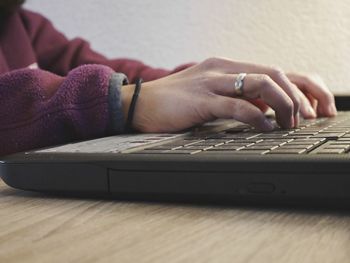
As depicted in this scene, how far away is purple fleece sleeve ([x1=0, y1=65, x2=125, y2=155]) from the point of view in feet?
1.85

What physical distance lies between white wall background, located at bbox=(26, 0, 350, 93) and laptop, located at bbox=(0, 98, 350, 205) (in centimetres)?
79

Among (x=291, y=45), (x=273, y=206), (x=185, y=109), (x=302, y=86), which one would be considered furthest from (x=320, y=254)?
(x=291, y=45)

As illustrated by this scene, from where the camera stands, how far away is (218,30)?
1268mm

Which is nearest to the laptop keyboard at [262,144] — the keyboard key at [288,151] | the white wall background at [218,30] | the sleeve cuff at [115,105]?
the keyboard key at [288,151]

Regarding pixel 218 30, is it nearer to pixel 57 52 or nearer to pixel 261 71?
pixel 57 52

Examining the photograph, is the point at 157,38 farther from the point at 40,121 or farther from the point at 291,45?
the point at 40,121

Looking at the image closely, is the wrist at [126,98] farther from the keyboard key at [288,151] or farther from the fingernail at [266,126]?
the keyboard key at [288,151]

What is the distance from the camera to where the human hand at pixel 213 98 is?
21.5 inches

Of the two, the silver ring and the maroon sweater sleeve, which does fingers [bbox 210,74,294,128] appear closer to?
the silver ring

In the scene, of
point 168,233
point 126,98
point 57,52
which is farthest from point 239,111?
point 57,52

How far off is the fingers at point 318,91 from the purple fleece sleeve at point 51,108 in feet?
0.96

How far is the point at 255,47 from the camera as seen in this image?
49.1 inches

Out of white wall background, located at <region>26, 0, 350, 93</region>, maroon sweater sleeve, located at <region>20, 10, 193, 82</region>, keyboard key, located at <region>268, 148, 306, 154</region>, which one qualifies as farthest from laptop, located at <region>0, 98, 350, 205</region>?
white wall background, located at <region>26, 0, 350, 93</region>

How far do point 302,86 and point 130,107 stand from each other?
0.91ft
